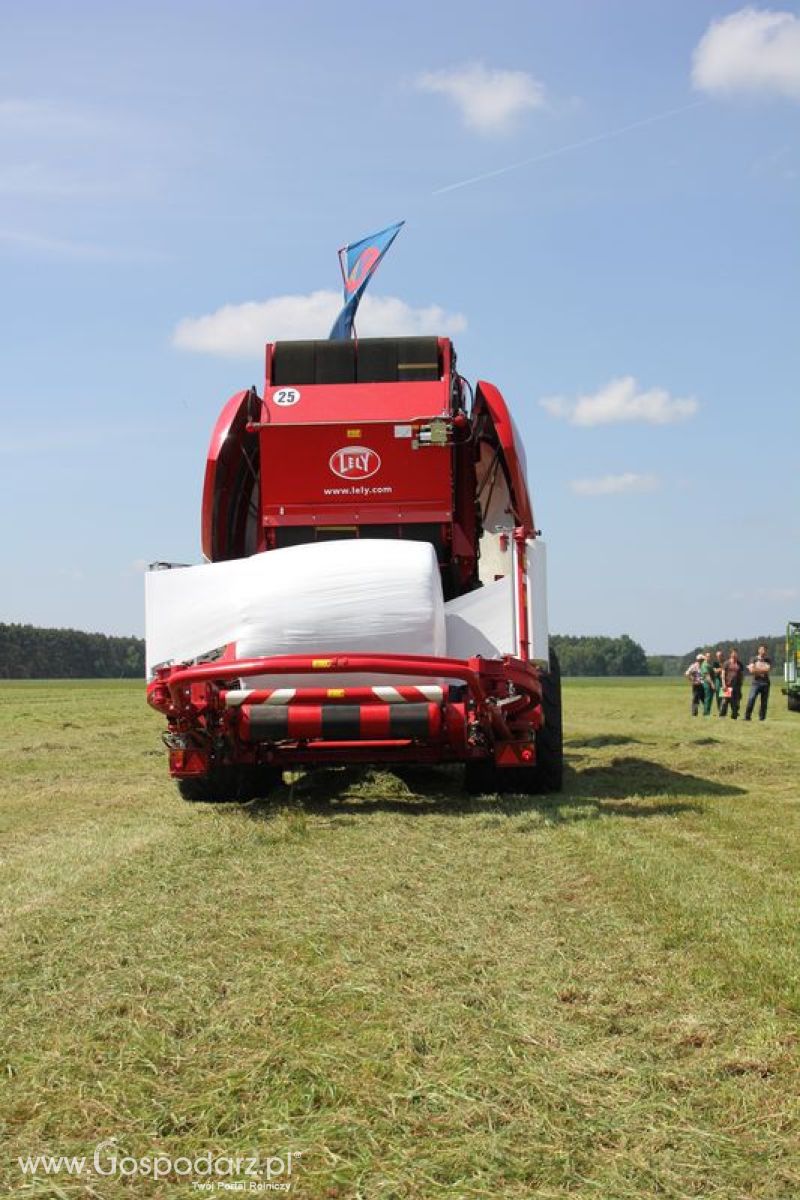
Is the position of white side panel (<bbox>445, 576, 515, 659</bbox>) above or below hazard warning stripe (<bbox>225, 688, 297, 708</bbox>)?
above

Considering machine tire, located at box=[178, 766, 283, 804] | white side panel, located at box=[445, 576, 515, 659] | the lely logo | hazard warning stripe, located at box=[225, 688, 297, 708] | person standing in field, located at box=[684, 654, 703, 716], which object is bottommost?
machine tire, located at box=[178, 766, 283, 804]

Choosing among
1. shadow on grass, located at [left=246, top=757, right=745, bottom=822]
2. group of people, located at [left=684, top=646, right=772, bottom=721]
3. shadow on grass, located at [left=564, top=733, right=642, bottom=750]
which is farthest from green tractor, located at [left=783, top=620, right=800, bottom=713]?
shadow on grass, located at [left=246, top=757, right=745, bottom=822]

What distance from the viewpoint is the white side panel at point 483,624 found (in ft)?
29.8

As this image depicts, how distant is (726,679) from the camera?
83.8ft

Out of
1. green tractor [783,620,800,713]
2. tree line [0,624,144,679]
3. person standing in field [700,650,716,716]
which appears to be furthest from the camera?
tree line [0,624,144,679]

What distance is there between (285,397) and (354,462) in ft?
2.90

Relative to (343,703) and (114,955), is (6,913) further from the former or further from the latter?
(343,703)

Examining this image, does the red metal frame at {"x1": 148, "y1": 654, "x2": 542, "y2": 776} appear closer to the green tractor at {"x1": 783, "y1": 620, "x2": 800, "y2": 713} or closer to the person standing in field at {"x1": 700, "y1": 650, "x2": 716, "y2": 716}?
the person standing in field at {"x1": 700, "y1": 650, "x2": 716, "y2": 716}

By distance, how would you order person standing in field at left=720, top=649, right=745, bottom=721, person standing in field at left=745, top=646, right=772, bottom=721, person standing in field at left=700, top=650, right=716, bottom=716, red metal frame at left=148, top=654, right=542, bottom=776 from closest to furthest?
red metal frame at left=148, top=654, right=542, bottom=776, person standing in field at left=745, top=646, right=772, bottom=721, person standing in field at left=720, top=649, right=745, bottom=721, person standing in field at left=700, top=650, right=716, bottom=716

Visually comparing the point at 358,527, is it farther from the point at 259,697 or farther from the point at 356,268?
the point at 356,268

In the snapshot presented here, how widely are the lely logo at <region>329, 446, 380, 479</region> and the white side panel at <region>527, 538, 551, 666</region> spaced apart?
1.58 meters

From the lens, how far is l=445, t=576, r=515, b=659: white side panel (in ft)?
29.8

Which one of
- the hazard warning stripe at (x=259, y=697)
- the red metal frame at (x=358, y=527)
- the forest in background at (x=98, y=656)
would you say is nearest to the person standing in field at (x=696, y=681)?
the red metal frame at (x=358, y=527)

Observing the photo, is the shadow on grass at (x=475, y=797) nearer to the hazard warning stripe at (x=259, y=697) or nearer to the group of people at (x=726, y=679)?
the hazard warning stripe at (x=259, y=697)
